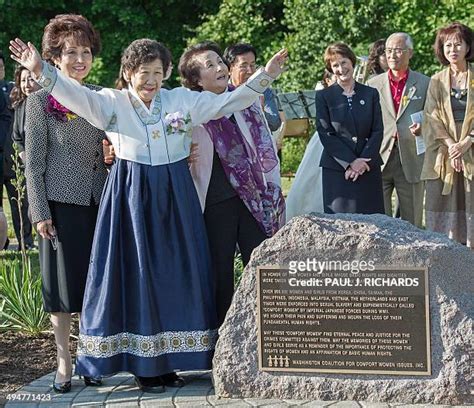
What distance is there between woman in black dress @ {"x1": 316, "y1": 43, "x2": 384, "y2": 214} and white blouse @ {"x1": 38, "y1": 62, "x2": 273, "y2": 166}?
219cm

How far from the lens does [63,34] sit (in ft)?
18.0

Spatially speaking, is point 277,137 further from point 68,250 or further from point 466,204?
point 68,250

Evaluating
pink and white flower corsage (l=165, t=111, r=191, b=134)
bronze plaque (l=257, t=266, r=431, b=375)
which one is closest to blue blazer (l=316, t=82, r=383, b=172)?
pink and white flower corsage (l=165, t=111, r=191, b=134)

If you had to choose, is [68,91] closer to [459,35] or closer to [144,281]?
[144,281]

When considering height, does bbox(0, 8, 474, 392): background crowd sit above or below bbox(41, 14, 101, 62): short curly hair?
below

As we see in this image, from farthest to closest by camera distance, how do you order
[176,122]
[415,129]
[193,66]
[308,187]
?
1. [308,187]
2. [415,129]
3. [193,66]
4. [176,122]

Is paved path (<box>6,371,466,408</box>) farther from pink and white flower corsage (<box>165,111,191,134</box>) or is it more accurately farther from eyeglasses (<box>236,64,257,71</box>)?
eyeglasses (<box>236,64,257,71</box>)

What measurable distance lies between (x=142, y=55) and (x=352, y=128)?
2.58 metres

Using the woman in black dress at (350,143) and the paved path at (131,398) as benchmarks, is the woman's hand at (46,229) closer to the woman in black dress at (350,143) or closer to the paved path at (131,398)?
the paved path at (131,398)

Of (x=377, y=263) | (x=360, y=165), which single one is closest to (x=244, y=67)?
(x=360, y=165)

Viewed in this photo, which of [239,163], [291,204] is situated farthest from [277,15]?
[239,163]

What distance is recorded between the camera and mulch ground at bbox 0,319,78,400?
5.79m

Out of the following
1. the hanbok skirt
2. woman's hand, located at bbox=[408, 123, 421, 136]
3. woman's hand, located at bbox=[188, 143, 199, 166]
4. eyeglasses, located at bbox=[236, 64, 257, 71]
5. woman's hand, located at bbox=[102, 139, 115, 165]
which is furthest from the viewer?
the hanbok skirt

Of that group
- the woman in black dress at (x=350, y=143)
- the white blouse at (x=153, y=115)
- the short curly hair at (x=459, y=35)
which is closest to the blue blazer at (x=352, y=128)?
the woman in black dress at (x=350, y=143)
